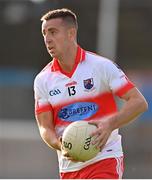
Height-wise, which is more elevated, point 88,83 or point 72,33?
point 72,33

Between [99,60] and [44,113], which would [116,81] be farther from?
[44,113]

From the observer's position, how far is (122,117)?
7.21 metres

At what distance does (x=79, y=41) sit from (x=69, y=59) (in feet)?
63.4

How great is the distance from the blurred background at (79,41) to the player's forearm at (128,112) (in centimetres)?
1465

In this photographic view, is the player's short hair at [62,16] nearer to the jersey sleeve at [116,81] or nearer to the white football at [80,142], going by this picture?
the jersey sleeve at [116,81]

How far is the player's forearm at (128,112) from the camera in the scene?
718 centimetres

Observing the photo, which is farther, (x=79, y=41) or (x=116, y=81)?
(x=79, y=41)

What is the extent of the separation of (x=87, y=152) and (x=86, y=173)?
381mm

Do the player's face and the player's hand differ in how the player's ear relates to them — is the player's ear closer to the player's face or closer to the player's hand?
the player's face

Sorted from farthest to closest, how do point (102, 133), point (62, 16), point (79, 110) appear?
point (62, 16) < point (79, 110) < point (102, 133)

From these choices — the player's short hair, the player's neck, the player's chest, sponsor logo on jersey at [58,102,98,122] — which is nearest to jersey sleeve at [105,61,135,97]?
the player's chest

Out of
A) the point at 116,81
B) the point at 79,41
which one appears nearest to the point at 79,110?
the point at 116,81

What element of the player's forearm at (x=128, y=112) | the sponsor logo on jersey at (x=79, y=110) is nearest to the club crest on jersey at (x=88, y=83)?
the sponsor logo on jersey at (x=79, y=110)

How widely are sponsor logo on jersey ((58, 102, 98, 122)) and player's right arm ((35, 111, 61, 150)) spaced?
154mm
